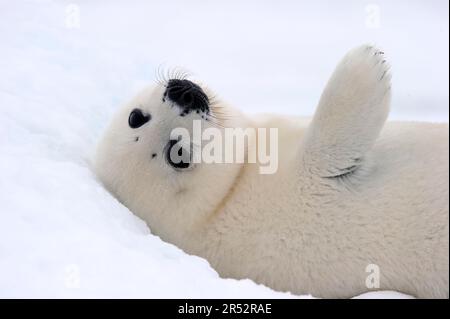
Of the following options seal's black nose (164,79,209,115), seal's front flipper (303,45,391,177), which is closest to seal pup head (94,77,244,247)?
seal's black nose (164,79,209,115)

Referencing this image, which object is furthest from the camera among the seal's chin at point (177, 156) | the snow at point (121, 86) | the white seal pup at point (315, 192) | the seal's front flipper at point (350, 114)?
the seal's chin at point (177, 156)

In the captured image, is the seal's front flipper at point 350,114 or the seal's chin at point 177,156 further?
the seal's chin at point 177,156

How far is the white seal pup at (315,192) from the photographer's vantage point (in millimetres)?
2703

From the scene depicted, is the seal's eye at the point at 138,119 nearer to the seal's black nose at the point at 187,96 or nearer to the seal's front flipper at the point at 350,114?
the seal's black nose at the point at 187,96

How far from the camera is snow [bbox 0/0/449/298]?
218 centimetres

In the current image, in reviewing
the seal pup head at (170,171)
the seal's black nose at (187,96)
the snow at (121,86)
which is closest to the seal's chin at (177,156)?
the seal pup head at (170,171)

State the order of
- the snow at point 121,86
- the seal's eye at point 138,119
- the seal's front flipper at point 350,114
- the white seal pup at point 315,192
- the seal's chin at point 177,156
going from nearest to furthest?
1. the snow at point 121,86
2. the white seal pup at point 315,192
3. the seal's front flipper at point 350,114
4. the seal's chin at point 177,156
5. the seal's eye at point 138,119

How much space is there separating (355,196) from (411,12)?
5.47m

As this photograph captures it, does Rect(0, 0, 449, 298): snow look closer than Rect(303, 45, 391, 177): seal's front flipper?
Yes

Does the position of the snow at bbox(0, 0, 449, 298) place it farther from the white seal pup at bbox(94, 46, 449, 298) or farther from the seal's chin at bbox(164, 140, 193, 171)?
the seal's chin at bbox(164, 140, 193, 171)

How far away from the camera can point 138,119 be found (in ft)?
10.2

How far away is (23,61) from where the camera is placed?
13.9 feet
